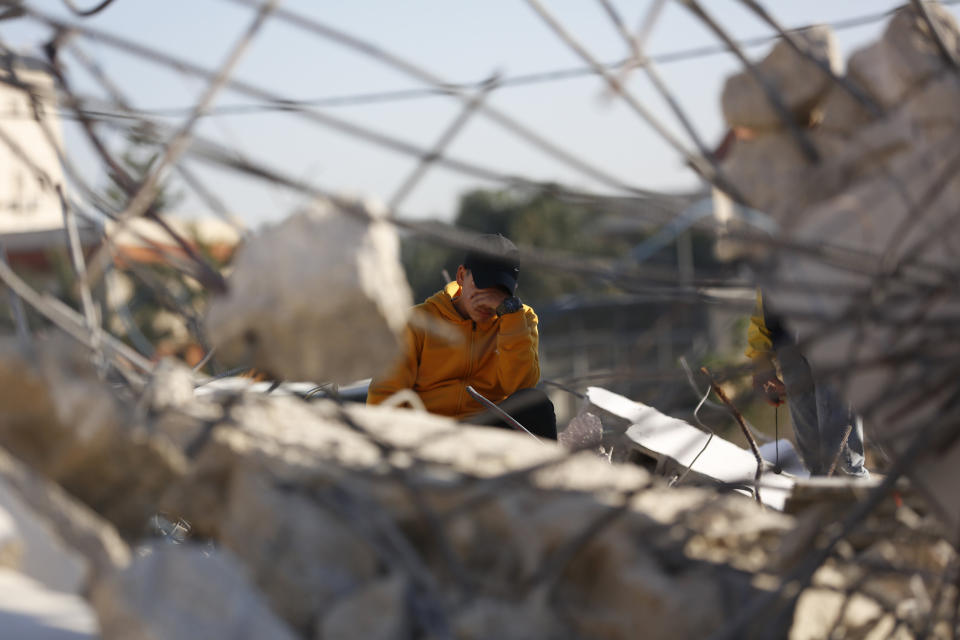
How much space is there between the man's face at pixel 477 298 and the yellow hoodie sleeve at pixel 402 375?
26 cm

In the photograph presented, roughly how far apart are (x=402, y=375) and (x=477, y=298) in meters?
0.47

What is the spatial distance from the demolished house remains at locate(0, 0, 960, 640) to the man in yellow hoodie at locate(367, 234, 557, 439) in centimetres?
193

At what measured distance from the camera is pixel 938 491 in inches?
83.0

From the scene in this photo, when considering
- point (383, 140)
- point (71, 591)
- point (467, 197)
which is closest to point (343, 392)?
point (71, 591)

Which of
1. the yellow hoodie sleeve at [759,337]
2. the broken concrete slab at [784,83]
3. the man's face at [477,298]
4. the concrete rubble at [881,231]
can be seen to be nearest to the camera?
the concrete rubble at [881,231]

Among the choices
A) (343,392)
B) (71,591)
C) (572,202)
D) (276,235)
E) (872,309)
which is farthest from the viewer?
(343,392)

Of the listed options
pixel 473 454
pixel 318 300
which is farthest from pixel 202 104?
pixel 473 454

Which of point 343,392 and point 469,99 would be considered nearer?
point 469,99

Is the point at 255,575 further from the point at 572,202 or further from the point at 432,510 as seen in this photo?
the point at 572,202

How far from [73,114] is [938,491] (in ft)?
6.81

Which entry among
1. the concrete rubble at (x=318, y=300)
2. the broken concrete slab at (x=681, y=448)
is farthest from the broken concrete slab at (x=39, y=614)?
the broken concrete slab at (x=681, y=448)

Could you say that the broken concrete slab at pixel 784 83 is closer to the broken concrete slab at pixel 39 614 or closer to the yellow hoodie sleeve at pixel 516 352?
the broken concrete slab at pixel 39 614

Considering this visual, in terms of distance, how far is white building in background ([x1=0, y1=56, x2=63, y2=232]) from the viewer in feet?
7.25

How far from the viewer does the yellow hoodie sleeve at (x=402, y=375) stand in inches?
160
